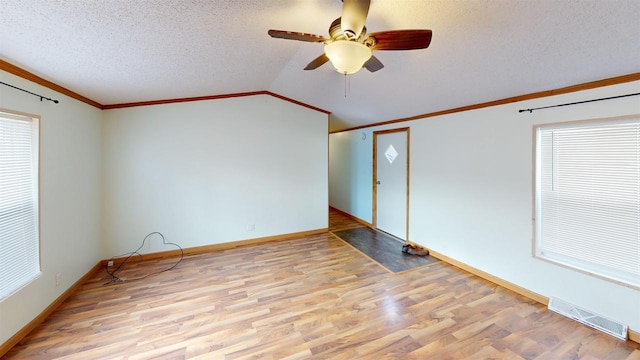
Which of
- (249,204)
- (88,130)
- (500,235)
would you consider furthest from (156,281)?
(500,235)

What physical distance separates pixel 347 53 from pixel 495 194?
2.54 meters

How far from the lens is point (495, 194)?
2883mm

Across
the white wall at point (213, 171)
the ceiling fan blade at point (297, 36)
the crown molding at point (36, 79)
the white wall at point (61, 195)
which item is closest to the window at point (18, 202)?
the white wall at point (61, 195)

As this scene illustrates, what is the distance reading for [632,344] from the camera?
193 cm

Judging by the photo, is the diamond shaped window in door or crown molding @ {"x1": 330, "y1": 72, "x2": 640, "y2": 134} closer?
crown molding @ {"x1": 330, "y1": 72, "x2": 640, "y2": 134}

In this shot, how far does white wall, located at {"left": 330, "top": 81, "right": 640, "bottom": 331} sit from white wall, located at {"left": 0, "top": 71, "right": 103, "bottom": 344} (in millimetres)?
4418

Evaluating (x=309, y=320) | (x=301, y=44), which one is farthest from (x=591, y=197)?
(x=301, y=44)

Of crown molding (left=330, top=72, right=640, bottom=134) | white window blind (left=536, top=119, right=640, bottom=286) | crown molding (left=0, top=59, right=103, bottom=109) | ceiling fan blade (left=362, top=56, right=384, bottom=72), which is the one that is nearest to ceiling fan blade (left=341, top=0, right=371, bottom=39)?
ceiling fan blade (left=362, top=56, right=384, bottom=72)

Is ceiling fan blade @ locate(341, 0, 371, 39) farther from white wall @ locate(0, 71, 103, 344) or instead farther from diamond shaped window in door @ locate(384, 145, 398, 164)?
diamond shaped window in door @ locate(384, 145, 398, 164)

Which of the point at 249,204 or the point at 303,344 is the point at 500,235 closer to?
the point at 303,344

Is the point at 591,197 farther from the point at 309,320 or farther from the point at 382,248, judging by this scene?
the point at 309,320

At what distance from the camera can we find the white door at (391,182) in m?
4.27

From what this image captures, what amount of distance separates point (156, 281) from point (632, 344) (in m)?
4.57

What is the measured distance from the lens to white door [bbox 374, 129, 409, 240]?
427cm
